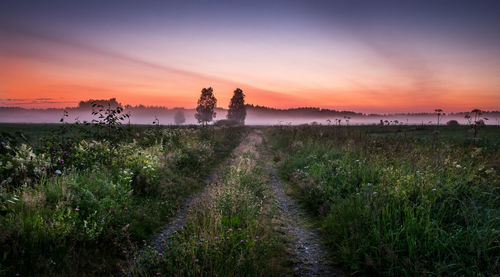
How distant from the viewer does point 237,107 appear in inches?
2995

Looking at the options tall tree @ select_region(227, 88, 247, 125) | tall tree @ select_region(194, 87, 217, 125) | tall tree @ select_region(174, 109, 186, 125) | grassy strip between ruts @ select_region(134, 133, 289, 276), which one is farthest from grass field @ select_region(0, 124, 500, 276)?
tall tree @ select_region(174, 109, 186, 125)

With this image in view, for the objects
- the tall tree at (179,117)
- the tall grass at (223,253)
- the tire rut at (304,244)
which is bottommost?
the tire rut at (304,244)

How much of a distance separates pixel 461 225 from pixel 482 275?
5.58 ft

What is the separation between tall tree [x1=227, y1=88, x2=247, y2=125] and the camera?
2980 inches

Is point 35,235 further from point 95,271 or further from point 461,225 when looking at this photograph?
point 461,225

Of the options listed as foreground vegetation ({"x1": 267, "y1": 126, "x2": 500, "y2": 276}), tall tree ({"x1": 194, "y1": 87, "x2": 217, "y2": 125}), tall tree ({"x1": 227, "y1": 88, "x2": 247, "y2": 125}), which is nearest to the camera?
foreground vegetation ({"x1": 267, "y1": 126, "x2": 500, "y2": 276})

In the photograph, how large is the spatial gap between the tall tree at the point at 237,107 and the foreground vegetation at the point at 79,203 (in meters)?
66.2

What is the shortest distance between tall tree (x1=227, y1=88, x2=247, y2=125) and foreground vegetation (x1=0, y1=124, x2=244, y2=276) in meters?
66.2

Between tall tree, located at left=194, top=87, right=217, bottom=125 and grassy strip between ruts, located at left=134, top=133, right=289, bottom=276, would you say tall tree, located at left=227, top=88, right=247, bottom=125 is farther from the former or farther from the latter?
grassy strip between ruts, located at left=134, top=133, right=289, bottom=276

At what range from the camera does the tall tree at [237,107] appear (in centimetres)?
7569

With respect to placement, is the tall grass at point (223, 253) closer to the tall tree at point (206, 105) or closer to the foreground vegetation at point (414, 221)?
the foreground vegetation at point (414, 221)

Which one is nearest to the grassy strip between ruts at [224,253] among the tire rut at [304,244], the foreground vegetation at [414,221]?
the tire rut at [304,244]

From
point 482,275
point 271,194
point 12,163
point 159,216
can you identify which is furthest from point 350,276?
point 12,163

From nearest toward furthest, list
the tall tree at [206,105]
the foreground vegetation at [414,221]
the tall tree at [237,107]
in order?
the foreground vegetation at [414,221] → the tall tree at [206,105] → the tall tree at [237,107]
